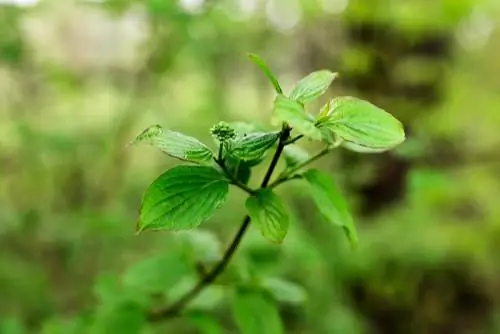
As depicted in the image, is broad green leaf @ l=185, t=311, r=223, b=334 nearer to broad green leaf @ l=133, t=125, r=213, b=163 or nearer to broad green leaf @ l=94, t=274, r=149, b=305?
broad green leaf @ l=94, t=274, r=149, b=305

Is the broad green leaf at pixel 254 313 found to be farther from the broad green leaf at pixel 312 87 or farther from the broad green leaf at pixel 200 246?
the broad green leaf at pixel 312 87

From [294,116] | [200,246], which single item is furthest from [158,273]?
[294,116]

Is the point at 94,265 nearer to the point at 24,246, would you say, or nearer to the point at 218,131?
the point at 24,246

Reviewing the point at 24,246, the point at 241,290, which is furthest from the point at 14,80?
the point at 241,290

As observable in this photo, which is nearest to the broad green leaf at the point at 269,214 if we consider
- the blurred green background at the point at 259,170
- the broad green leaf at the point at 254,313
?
the broad green leaf at the point at 254,313

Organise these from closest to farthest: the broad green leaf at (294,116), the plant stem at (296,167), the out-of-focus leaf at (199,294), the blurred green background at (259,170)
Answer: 1. the broad green leaf at (294,116)
2. the plant stem at (296,167)
3. the out-of-focus leaf at (199,294)
4. the blurred green background at (259,170)

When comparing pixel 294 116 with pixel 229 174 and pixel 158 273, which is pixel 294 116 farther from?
pixel 158 273

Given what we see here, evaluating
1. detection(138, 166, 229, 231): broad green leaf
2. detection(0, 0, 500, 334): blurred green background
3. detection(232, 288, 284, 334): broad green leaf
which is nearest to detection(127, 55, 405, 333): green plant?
detection(138, 166, 229, 231): broad green leaf
